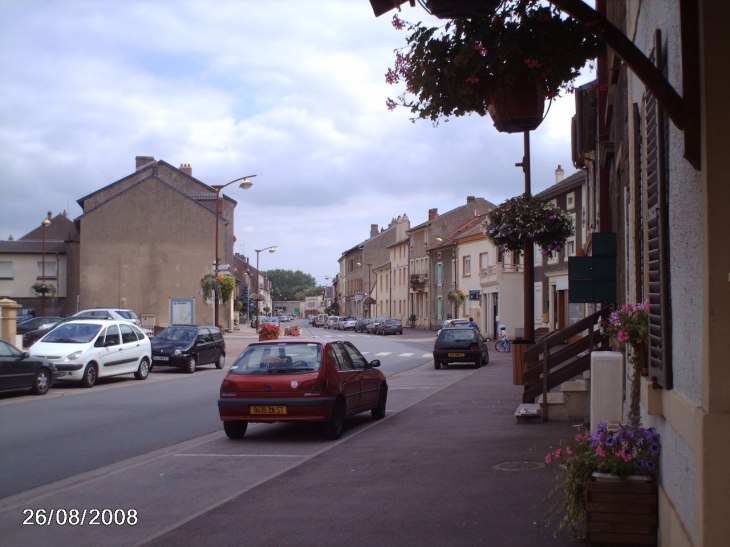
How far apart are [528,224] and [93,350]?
1320 cm

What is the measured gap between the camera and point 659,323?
520 cm

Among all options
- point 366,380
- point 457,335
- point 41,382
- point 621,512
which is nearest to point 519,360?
point 366,380

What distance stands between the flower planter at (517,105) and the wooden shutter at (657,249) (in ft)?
3.05

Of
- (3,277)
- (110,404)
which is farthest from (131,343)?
(3,277)

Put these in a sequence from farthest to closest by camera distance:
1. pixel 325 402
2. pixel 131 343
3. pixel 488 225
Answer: pixel 131 343 < pixel 488 225 < pixel 325 402

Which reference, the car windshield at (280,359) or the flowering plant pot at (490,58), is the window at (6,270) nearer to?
the car windshield at (280,359)

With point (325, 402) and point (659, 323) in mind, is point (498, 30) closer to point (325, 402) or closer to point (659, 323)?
point (659, 323)


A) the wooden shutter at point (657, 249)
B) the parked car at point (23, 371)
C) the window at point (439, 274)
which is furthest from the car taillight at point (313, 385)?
→ the window at point (439, 274)

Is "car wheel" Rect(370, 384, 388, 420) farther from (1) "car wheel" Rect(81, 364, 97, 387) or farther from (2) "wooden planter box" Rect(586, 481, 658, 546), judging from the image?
(1) "car wheel" Rect(81, 364, 97, 387)

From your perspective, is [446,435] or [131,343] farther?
[131,343]

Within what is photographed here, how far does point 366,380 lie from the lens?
13.4m

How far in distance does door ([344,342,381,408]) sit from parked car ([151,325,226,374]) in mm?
13531

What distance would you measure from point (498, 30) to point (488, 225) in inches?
301

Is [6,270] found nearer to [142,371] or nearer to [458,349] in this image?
[142,371]
